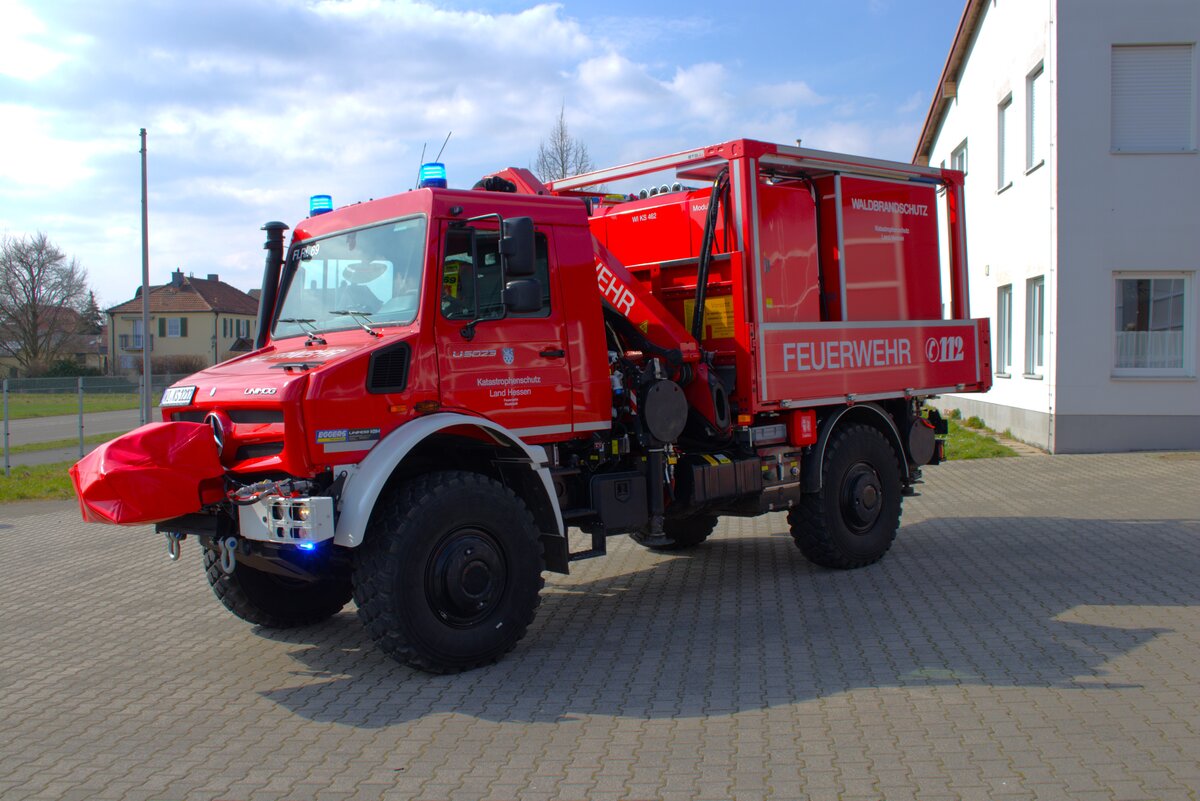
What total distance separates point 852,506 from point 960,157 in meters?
17.4

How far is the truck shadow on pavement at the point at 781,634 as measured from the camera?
5441 millimetres

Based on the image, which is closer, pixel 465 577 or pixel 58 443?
pixel 465 577

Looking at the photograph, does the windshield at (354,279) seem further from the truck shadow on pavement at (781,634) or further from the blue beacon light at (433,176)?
the truck shadow on pavement at (781,634)

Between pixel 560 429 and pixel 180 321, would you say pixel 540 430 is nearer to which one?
pixel 560 429

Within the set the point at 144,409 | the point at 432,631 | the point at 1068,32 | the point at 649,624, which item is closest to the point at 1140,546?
the point at 649,624

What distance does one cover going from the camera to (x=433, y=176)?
636cm

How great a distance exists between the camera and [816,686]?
5.48m

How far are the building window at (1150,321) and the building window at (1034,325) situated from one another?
1310 millimetres

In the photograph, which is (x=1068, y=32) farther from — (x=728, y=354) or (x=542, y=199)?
(x=542, y=199)

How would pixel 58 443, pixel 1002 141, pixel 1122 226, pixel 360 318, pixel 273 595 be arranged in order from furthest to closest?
pixel 58 443 → pixel 1002 141 → pixel 1122 226 → pixel 273 595 → pixel 360 318

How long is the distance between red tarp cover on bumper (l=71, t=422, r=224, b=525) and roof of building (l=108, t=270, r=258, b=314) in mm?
61983

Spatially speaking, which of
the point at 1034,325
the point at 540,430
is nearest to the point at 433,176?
the point at 540,430

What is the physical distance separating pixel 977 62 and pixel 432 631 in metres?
19.2

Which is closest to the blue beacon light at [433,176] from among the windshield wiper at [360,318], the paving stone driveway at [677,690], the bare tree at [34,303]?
the windshield wiper at [360,318]
